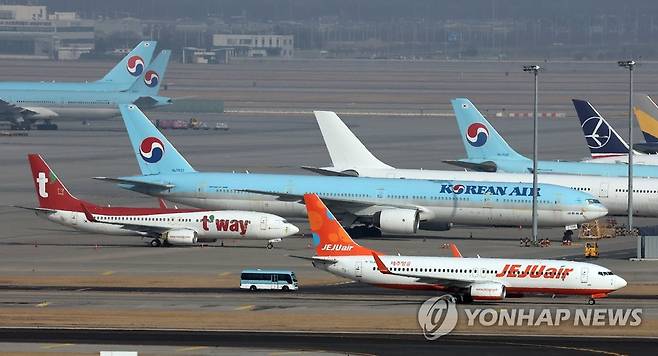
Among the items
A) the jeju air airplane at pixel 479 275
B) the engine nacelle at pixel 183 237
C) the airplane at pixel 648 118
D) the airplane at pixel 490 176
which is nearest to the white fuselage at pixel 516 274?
the jeju air airplane at pixel 479 275

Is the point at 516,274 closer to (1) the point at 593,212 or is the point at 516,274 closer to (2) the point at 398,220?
(2) the point at 398,220

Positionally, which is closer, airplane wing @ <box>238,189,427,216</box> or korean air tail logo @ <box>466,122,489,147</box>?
airplane wing @ <box>238,189,427,216</box>

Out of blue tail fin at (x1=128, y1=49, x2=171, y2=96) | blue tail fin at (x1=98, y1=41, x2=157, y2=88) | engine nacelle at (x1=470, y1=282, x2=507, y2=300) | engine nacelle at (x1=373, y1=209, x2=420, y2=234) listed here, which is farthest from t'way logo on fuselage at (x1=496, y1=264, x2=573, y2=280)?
blue tail fin at (x1=98, y1=41, x2=157, y2=88)

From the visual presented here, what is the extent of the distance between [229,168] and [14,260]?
53.3 m

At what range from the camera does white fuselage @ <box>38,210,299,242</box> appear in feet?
277

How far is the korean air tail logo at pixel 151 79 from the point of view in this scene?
18712cm

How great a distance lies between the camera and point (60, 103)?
180625mm

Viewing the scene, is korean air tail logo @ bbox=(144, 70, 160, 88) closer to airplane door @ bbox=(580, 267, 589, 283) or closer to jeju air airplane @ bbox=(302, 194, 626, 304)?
jeju air airplane @ bbox=(302, 194, 626, 304)

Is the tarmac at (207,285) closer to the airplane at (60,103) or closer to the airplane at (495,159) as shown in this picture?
the airplane at (495,159)

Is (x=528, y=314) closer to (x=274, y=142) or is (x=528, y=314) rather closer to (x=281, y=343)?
(x=281, y=343)

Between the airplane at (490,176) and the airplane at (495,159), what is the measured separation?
5.88 m

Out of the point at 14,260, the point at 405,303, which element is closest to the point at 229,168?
the point at 14,260

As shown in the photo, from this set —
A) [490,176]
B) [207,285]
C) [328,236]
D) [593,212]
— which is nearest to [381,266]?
[328,236]

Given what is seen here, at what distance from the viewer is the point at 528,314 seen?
61.8 meters
